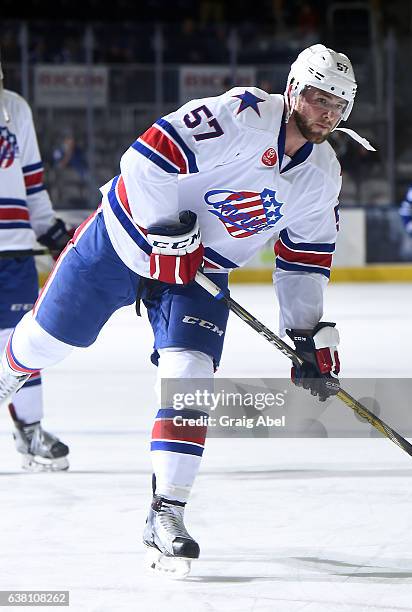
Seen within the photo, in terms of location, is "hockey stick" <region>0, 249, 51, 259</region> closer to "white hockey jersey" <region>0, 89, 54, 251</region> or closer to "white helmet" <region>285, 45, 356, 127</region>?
"white hockey jersey" <region>0, 89, 54, 251</region>

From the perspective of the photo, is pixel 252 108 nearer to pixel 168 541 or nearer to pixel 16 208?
pixel 168 541

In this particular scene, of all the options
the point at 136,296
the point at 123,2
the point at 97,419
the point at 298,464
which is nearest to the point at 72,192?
the point at 123,2

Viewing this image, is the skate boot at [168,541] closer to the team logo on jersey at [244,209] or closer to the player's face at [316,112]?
the team logo on jersey at [244,209]

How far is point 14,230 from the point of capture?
3.11 m

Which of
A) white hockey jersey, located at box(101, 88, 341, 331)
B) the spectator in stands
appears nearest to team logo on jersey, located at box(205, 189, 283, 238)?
white hockey jersey, located at box(101, 88, 341, 331)

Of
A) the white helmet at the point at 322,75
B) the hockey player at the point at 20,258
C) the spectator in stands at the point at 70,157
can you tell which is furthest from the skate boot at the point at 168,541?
the spectator in stands at the point at 70,157

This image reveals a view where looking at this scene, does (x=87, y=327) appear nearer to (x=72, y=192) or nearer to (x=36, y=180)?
(x=36, y=180)

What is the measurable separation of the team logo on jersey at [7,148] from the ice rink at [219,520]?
0.82 m

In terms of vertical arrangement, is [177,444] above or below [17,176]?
below

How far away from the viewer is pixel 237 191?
7.39ft

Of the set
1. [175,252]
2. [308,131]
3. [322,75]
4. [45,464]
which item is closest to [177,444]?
[175,252]

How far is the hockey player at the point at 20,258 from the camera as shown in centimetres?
307

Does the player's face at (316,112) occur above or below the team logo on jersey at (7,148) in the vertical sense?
above

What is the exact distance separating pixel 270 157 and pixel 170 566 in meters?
0.80
